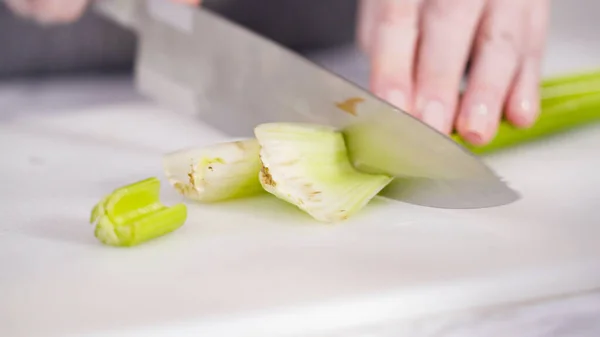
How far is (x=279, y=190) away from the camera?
68 centimetres

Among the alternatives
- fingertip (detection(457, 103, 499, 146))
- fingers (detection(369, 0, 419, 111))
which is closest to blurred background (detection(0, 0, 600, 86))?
fingers (detection(369, 0, 419, 111))

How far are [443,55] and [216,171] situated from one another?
33 centimetres

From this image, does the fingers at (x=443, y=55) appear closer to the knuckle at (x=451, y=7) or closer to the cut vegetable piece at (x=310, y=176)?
the knuckle at (x=451, y=7)

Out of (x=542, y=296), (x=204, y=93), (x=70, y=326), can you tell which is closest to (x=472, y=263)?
(x=542, y=296)

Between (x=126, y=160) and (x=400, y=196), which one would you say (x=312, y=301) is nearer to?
(x=400, y=196)

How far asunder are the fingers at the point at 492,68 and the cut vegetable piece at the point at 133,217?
34 centimetres

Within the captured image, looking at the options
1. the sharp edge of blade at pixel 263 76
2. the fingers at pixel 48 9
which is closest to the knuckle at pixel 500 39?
the sharp edge of blade at pixel 263 76

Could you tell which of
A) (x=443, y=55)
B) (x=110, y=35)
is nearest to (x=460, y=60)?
(x=443, y=55)

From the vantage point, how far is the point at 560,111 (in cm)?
90

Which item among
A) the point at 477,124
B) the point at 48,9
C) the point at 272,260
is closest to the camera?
the point at 272,260

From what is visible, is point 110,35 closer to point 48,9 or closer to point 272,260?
point 48,9

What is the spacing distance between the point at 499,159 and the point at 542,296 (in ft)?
0.89

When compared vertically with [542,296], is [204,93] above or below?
above

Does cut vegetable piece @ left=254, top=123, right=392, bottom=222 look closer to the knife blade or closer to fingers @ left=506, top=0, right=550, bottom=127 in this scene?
the knife blade
